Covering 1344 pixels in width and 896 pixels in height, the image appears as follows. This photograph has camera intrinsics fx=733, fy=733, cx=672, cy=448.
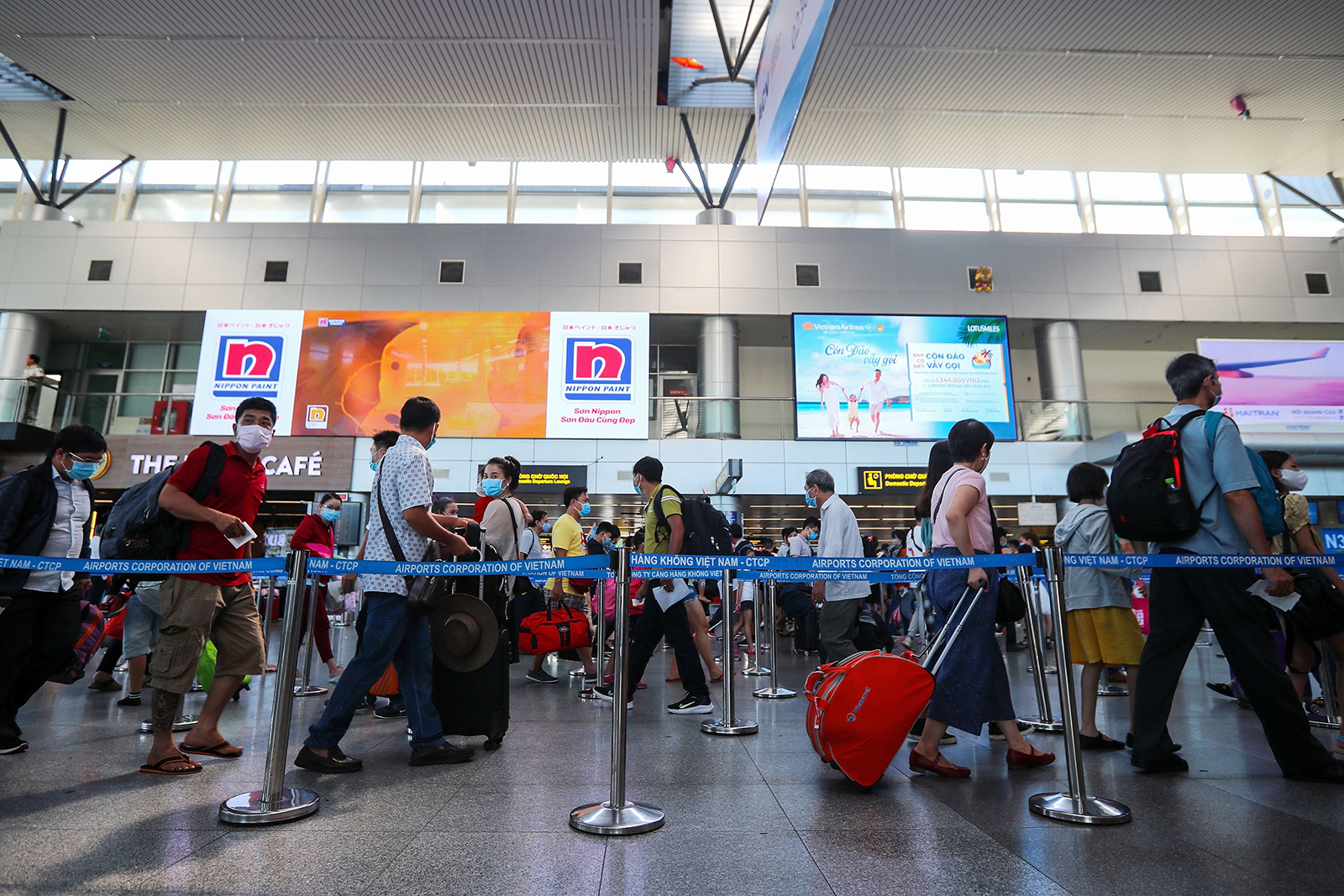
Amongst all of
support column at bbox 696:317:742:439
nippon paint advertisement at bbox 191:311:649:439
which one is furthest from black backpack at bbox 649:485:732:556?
support column at bbox 696:317:742:439

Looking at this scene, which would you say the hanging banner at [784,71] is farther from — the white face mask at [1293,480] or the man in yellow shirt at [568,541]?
the white face mask at [1293,480]

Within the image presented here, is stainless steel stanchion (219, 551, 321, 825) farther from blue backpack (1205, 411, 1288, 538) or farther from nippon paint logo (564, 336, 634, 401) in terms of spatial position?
nippon paint logo (564, 336, 634, 401)

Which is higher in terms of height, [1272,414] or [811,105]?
[811,105]

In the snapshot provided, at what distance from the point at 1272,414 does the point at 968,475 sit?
17.8 meters

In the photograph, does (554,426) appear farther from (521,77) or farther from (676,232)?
(521,77)

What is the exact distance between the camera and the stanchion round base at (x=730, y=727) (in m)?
4.35

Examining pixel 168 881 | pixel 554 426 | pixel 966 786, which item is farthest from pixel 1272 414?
pixel 168 881

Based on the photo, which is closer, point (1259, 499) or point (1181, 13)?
point (1259, 499)

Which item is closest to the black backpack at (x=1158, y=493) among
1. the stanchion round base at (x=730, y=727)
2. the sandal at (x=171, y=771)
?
the stanchion round base at (x=730, y=727)

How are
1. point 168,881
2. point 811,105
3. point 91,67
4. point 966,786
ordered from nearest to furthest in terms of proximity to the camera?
1. point 168,881
2. point 966,786
3. point 91,67
4. point 811,105

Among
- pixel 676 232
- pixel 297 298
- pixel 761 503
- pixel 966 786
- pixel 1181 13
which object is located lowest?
pixel 966 786

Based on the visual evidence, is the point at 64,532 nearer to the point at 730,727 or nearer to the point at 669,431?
the point at 730,727

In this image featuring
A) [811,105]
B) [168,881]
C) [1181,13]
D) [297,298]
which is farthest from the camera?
[297,298]

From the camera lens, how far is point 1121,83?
594 inches
